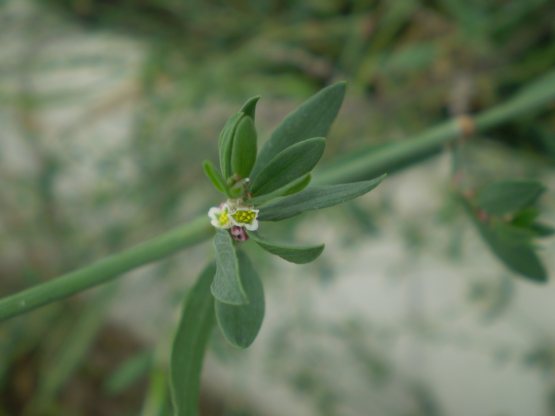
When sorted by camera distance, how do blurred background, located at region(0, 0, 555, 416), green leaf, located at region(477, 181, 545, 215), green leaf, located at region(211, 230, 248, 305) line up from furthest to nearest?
blurred background, located at region(0, 0, 555, 416)
green leaf, located at region(477, 181, 545, 215)
green leaf, located at region(211, 230, 248, 305)

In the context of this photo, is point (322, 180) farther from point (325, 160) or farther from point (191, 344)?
point (325, 160)

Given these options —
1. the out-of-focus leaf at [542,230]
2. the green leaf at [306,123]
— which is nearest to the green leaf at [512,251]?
the out-of-focus leaf at [542,230]

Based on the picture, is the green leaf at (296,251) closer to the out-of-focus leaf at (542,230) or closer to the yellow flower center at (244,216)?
the yellow flower center at (244,216)

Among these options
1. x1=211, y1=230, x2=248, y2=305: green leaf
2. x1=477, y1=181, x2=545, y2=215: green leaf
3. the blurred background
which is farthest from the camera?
the blurred background

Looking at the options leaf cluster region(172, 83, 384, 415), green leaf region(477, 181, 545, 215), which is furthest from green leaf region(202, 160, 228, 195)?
green leaf region(477, 181, 545, 215)

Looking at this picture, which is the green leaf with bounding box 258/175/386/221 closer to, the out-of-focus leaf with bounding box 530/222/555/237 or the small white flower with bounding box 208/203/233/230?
the small white flower with bounding box 208/203/233/230

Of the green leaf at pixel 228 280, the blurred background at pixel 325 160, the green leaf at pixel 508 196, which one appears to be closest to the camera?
the green leaf at pixel 228 280

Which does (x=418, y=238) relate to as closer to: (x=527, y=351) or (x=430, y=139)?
(x=527, y=351)

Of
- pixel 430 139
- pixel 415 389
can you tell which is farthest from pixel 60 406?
pixel 430 139
